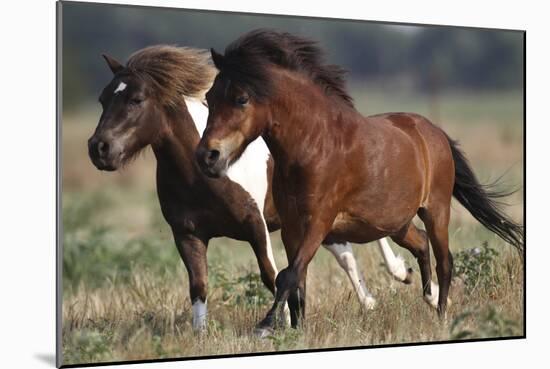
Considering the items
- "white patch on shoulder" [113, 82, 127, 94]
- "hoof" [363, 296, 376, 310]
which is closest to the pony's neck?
"white patch on shoulder" [113, 82, 127, 94]

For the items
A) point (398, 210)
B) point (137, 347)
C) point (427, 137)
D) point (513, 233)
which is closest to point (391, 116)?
point (427, 137)

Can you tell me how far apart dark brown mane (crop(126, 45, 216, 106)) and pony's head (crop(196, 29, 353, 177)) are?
1.53ft

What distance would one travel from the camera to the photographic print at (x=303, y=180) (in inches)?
242

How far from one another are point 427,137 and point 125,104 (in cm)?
190

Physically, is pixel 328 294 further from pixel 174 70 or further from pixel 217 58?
pixel 217 58

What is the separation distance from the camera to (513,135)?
8117mm

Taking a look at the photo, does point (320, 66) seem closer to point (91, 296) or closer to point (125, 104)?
point (125, 104)

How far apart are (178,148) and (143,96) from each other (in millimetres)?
390

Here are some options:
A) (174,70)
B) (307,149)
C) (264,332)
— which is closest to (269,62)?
(307,149)

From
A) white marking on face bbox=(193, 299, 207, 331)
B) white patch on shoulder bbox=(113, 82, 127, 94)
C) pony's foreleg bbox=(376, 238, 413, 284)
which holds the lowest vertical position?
white marking on face bbox=(193, 299, 207, 331)

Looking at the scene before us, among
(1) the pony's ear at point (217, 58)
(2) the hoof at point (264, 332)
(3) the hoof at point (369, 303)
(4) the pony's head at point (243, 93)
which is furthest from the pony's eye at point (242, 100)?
(3) the hoof at point (369, 303)

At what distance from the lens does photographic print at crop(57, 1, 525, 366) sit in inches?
242

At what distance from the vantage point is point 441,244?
7.05 metres

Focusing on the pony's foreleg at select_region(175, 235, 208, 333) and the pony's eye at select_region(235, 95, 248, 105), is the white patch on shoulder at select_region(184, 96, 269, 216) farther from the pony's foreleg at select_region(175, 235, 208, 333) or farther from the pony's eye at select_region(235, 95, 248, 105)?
the pony's eye at select_region(235, 95, 248, 105)
